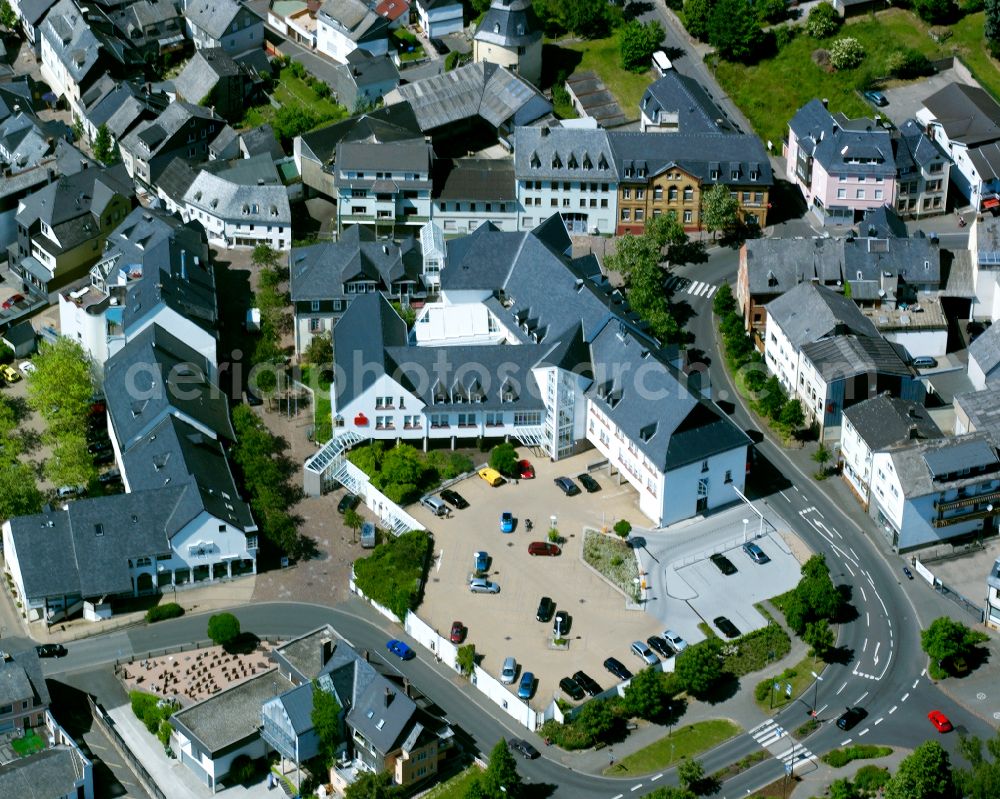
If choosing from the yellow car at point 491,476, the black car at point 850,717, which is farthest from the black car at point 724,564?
the yellow car at point 491,476

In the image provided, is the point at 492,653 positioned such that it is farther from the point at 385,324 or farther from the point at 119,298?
the point at 119,298

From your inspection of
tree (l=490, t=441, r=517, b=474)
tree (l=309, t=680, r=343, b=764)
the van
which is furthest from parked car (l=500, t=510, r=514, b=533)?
tree (l=309, t=680, r=343, b=764)

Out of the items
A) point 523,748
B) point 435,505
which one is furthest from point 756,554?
point 523,748

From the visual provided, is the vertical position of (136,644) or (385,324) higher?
(385,324)

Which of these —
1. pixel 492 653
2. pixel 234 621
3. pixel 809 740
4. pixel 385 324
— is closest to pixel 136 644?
pixel 234 621

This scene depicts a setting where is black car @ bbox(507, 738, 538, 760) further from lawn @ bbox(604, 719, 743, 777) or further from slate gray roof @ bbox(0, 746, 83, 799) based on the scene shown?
slate gray roof @ bbox(0, 746, 83, 799)

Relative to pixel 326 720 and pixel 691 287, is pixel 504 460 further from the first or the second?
pixel 691 287
